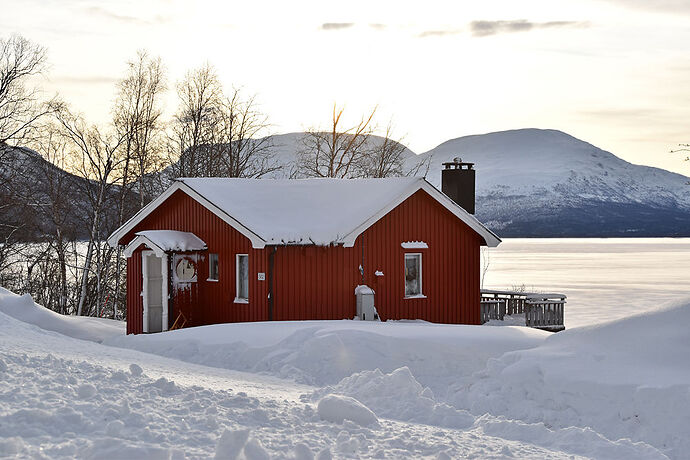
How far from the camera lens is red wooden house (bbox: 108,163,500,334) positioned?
2152cm

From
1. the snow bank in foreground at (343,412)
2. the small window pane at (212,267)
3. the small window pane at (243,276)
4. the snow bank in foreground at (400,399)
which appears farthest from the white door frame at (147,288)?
the snow bank in foreground at (343,412)

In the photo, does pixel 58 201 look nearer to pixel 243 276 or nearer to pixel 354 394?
pixel 243 276

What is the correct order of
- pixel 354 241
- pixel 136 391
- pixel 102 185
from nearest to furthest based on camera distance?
pixel 136 391 < pixel 354 241 < pixel 102 185

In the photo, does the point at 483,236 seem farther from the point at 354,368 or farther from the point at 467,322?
the point at 354,368

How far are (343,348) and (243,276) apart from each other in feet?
24.1

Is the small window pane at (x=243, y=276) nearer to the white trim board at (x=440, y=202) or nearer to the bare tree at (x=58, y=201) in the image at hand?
the white trim board at (x=440, y=202)

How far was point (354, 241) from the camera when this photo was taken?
71.7ft

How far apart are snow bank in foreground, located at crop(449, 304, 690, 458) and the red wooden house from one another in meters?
8.67

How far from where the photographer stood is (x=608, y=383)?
1159 centimetres

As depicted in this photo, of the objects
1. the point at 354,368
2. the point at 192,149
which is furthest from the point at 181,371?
the point at 192,149

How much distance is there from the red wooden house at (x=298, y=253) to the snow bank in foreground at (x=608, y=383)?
8.67m

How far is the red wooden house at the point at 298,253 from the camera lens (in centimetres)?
2152

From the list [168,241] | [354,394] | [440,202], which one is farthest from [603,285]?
[354,394]

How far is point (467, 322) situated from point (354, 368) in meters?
10.2
